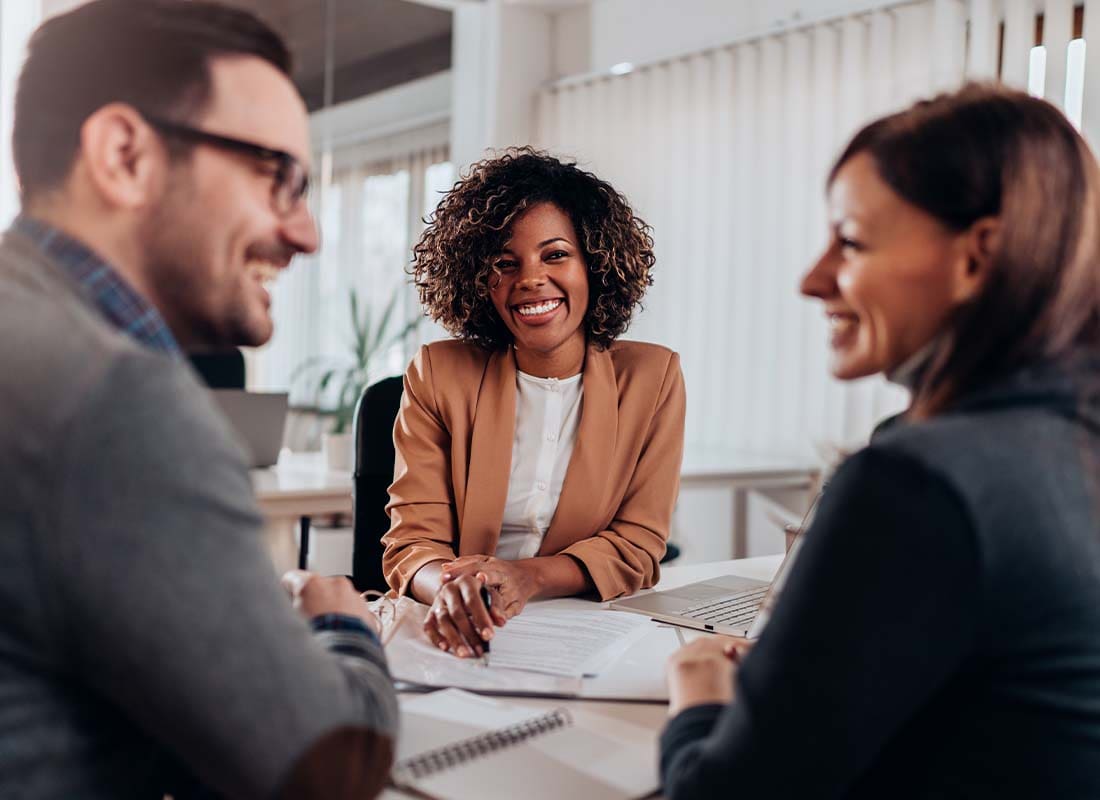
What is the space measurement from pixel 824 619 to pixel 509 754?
0.41 m

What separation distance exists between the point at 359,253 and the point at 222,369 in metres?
1.75

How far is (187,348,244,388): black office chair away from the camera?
3730 millimetres

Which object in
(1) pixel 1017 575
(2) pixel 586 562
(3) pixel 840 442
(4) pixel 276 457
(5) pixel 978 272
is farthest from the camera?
(3) pixel 840 442

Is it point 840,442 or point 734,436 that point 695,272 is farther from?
point 840,442

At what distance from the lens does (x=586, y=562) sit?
175cm

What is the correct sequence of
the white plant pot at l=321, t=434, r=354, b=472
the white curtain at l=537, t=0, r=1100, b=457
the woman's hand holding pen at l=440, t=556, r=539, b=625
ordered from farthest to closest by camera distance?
the white curtain at l=537, t=0, r=1100, b=457
the white plant pot at l=321, t=434, r=354, b=472
the woman's hand holding pen at l=440, t=556, r=539, b=625

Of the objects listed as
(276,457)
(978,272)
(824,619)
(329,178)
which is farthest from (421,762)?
(329,178)

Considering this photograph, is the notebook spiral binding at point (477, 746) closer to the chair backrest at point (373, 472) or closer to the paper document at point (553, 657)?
the paper document at point (553, 657)

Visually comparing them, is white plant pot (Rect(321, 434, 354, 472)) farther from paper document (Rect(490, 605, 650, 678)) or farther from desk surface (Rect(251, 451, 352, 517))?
paper document (Rect(490, 605, 650, 678))

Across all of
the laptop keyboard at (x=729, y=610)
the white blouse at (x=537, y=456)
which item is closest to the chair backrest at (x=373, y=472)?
the white blouse at (x=537, y=456)

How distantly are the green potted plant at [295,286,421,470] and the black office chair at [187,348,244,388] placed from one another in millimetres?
311

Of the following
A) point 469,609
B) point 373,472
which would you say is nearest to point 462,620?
point 469,609

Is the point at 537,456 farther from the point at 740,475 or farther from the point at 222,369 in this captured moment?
the point at 222,369

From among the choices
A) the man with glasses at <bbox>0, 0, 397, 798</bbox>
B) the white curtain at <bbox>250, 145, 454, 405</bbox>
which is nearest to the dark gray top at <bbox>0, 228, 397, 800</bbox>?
the man with glasses at <bbox>0, 0, 397, 798</bbox>
